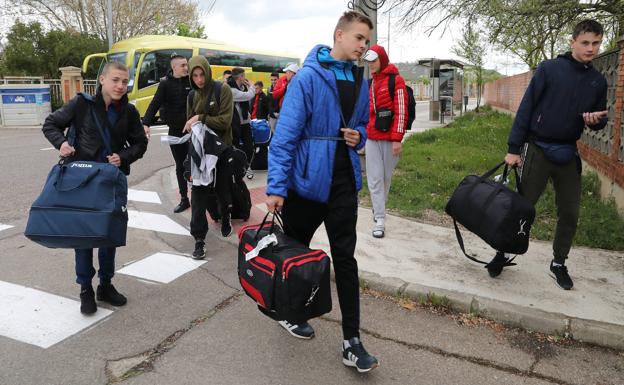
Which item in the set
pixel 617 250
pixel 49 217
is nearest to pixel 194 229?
pixel 49 217

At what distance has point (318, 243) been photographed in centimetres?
509

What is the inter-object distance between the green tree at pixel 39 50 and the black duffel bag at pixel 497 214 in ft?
95.8

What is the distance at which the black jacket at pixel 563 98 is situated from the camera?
3.73m

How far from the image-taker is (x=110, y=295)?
378 cm

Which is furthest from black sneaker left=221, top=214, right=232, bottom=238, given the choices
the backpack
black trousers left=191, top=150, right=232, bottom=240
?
the backpack

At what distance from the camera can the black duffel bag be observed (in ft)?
12.0

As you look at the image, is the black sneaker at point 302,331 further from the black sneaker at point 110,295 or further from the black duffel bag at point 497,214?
the black duffel bag at point 497,214

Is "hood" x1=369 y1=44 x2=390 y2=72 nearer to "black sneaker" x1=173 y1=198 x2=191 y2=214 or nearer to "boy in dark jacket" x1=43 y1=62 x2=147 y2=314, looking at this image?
"boy in dark jacket" x1=43 y1=62 x2=147 y2=314

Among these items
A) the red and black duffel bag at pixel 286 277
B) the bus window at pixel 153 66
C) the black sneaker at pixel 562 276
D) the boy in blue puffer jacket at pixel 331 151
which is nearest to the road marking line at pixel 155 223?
the red and black duffel bag at pixel 286 277

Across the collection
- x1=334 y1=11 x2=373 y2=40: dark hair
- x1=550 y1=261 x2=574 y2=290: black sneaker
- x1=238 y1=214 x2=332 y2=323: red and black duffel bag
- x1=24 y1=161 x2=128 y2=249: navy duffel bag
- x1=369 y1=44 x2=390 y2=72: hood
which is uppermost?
x1=369 y1=44 x2=390 y2=72: hood

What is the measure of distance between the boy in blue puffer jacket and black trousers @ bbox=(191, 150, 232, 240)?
2.07 m

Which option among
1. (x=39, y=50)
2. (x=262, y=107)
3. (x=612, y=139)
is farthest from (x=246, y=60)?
(x=612, y=139)

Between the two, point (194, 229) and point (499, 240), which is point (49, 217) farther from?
point (499, 240)

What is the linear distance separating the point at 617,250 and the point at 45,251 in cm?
572
